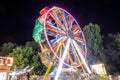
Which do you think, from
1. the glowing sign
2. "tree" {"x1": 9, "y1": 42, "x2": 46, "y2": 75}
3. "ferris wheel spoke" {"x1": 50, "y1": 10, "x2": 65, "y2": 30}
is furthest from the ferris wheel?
"tree" {"x1": 9, "y1": 42, "x2": 46, "y2": 75}

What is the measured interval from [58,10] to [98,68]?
1201 centimetres

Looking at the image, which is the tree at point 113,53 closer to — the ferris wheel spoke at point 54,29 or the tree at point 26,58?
the tree at point 26,58

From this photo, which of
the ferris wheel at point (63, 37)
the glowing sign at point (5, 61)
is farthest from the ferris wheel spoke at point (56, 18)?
the glowing sign at point (5, 61)

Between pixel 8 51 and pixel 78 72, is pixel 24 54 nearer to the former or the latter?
pixel 8 51

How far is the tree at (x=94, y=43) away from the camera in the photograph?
52744 mm

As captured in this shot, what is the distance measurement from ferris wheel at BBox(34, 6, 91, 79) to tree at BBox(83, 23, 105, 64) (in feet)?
43.7

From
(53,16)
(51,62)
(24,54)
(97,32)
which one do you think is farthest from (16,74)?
(97,32)

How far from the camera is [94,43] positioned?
5422 centimetres

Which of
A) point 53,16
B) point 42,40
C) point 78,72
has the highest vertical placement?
point 53,16

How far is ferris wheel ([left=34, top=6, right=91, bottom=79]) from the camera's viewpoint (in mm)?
33594

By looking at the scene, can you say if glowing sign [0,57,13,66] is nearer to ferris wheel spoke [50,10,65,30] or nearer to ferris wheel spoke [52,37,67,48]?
ferris wheel spoke [52,37,67,48]

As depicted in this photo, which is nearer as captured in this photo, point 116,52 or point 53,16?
point 53,16

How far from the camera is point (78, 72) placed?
3934cm

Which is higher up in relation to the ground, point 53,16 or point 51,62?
point 53,16
